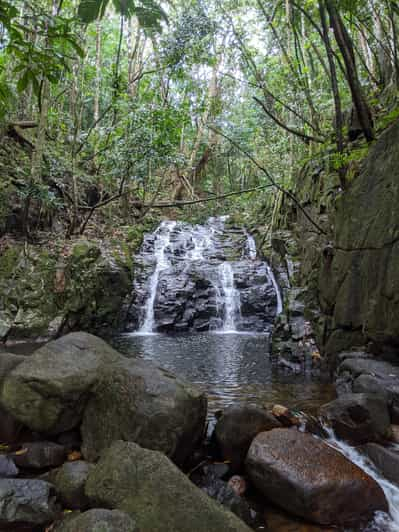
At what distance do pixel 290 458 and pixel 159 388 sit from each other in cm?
139

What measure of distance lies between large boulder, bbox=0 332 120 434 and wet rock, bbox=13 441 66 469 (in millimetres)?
180

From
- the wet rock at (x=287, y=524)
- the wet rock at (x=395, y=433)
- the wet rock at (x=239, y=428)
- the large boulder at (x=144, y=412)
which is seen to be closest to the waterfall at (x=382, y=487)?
the wet rock at (x=287, y=524)

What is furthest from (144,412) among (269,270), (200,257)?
(200,257)

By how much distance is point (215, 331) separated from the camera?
12.1 meters

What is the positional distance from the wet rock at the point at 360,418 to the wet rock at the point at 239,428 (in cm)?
78

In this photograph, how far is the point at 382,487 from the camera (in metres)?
3.47

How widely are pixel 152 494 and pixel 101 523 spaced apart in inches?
22.8

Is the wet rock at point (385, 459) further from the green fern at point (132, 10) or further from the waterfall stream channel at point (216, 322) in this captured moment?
the green fern at point (132, 10)

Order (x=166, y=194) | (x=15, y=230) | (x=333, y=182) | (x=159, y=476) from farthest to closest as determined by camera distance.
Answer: (x=166, y=194), (x=15, y=230), (x=333, y=182), (x=159, y=476)

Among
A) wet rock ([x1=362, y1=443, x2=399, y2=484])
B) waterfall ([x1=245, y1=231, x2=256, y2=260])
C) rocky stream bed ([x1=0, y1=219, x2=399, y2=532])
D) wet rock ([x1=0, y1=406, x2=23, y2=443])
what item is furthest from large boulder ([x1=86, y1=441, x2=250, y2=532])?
waterfall ([x1=245, y1=231, x2=256, y2=260])

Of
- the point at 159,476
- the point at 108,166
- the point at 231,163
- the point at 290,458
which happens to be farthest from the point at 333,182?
the point at 231,163

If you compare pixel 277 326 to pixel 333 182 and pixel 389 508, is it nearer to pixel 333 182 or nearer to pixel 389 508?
pixel 333 182

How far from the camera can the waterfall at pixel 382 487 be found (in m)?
3.06

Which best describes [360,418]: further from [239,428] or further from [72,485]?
[72,485]
